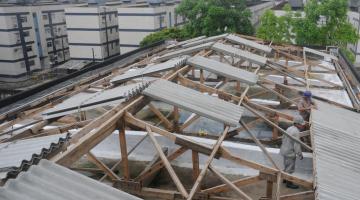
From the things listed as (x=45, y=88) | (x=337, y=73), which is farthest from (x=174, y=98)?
(x=337, y=73)

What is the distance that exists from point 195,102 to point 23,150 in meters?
3.17

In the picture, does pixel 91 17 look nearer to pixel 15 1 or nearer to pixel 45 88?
pixel 15 1

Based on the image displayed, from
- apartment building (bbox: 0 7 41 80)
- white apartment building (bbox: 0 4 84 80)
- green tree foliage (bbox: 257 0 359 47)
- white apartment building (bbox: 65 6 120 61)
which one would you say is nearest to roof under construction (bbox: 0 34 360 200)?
green tree foliage (bbox: 257 0 359 47)

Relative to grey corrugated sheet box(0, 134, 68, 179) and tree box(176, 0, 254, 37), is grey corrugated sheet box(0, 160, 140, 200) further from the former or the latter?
tree box(176, 0, 254, 37)

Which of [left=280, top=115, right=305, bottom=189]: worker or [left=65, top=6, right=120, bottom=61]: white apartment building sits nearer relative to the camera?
[left=280, top=115, right=305, bottom=189]: worker

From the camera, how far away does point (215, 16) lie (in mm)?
26281

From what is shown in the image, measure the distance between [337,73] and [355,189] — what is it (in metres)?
10.5

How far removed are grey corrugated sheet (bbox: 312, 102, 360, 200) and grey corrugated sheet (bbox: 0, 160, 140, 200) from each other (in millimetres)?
2945

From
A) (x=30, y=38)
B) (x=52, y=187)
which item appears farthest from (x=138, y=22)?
(x=52, y=187)

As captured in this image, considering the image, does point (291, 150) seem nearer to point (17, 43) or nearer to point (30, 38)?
point (17, 43)

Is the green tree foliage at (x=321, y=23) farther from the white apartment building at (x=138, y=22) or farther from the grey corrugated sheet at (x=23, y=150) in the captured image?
the grey corrugated sheet at (x=23, y=150)

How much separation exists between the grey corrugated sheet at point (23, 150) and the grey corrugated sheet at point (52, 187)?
0.67 ft

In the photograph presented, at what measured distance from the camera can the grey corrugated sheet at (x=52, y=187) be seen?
11.4 feet

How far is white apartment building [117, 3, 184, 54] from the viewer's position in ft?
132
